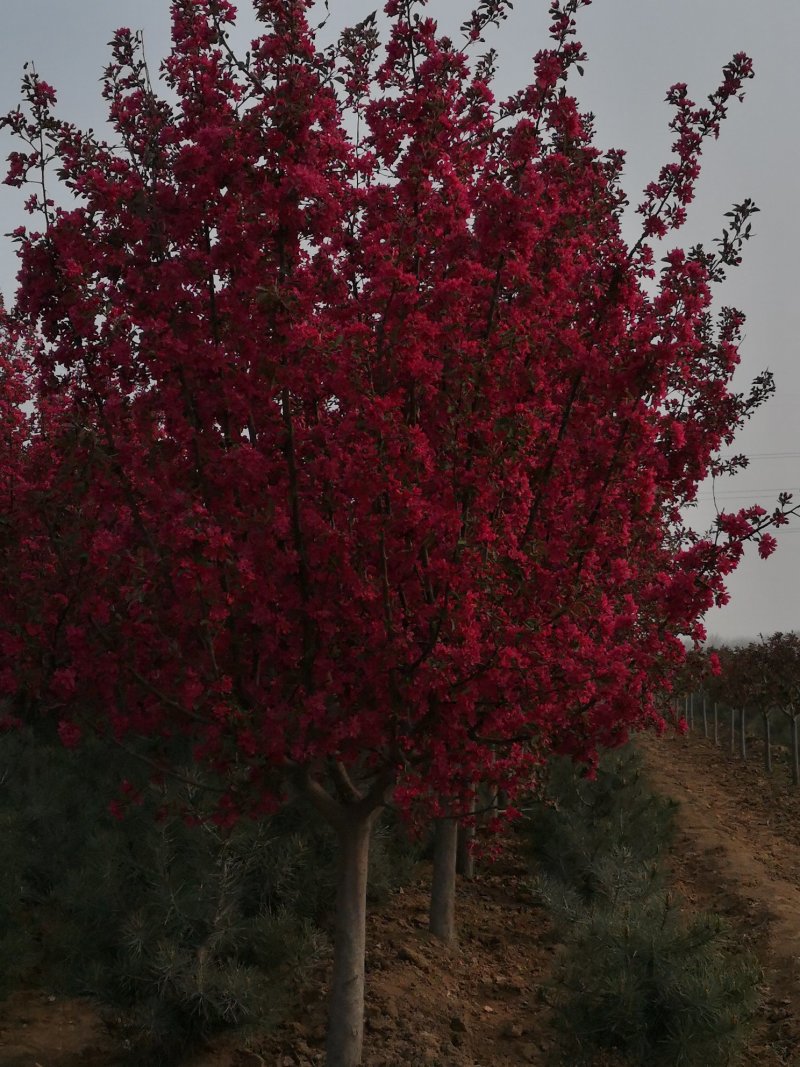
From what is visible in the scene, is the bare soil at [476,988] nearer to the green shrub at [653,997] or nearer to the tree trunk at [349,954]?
the tree trunk at [349,954]

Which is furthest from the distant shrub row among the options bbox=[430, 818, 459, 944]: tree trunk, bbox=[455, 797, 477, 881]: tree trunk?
bbox=[455, 797, 477, 881]: tree trunk

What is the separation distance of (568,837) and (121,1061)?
18.0 feet

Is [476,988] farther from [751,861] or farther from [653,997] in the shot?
[751,861]

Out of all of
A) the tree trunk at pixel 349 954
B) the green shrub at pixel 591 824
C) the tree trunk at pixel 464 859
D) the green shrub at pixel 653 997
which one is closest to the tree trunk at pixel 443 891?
the green shrub at pixel 591 824

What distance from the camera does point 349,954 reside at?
629cm

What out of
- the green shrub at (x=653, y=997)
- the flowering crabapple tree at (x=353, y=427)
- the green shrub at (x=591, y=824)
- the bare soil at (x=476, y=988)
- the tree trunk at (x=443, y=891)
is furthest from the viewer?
the green shrub at (x=591, y=824)

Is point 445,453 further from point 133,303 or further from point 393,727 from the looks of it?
point 133,303

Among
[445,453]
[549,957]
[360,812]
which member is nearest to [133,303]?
[445,453]

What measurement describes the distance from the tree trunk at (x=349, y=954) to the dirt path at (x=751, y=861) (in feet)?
9.56

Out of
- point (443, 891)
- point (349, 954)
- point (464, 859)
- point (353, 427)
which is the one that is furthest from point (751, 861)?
point (353, 427)

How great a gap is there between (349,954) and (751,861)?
748 centimetres

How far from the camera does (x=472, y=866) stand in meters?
11.1

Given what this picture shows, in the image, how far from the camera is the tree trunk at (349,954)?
6.25 m

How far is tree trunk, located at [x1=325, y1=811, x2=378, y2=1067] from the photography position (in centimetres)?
625
